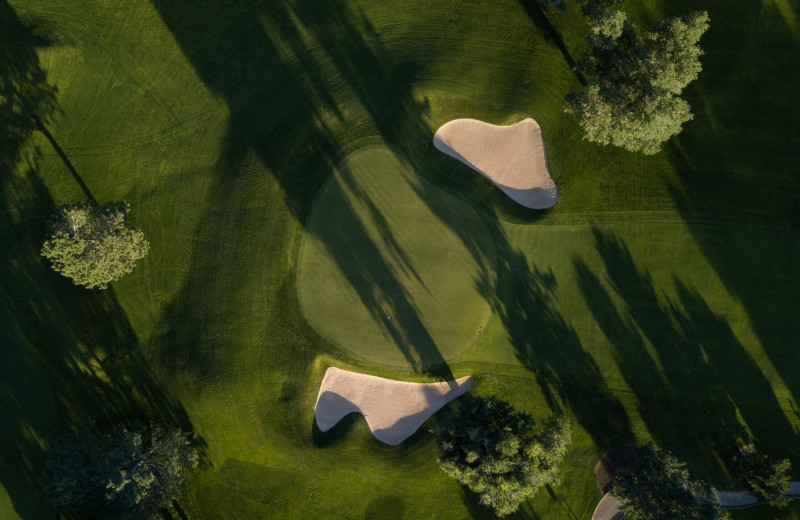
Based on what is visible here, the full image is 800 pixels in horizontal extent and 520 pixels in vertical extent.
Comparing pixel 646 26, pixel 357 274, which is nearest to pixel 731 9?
pixel 646 26

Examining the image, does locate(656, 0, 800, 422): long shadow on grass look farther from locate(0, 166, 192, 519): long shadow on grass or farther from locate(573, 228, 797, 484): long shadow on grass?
locate(0, 166, 192, 519): long shadow on grass

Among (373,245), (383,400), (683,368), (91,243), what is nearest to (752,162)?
(683,368)

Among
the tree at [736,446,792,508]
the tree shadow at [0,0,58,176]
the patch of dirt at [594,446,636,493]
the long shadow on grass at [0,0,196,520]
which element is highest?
the tree shadow at [0,0,58,176]

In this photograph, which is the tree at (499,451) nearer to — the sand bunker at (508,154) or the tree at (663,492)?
the tree at (663,492)

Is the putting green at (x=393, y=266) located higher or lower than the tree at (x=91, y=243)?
lower

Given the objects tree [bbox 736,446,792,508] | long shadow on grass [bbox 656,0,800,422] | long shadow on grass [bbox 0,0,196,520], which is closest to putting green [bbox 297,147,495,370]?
long shadow on grass [bbox 0,0,196,520]

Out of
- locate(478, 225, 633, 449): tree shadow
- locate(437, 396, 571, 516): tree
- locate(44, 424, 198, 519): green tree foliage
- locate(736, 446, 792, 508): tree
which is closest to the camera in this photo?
locate(437, 396, 571, 516): tree

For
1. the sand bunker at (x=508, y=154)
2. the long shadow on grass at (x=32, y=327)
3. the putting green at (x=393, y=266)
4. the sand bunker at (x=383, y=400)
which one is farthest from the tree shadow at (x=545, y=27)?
the long shadow on grass at (x=32, y=327)

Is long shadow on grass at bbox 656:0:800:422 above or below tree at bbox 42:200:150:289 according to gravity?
below
